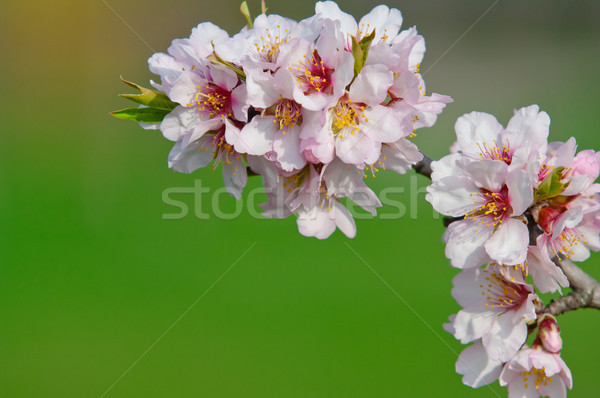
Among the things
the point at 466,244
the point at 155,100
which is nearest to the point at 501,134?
the point at 466,244

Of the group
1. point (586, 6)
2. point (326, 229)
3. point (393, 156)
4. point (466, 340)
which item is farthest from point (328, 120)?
point (586, 6)

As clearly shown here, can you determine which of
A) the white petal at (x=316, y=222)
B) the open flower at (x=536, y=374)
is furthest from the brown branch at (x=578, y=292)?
the white petal at (x=316, y=222)

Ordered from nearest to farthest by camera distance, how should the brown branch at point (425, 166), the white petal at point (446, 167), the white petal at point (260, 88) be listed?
the white petal at point (260, 88) → the white petal at point (446, 167) → the brown branch at point (425, 166)

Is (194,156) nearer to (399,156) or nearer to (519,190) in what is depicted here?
(399,156)

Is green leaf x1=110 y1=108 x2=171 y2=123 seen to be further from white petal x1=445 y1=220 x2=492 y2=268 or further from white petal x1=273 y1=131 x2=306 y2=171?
white petal x1=445 y1=220 x2=492 y2=268

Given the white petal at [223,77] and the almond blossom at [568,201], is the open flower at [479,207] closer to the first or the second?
the almond blossom at [568,201]

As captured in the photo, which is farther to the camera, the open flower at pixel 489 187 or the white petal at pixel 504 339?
the white petal at pixel 504 339


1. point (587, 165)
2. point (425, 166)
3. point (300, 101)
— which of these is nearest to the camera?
point (300, 101)
